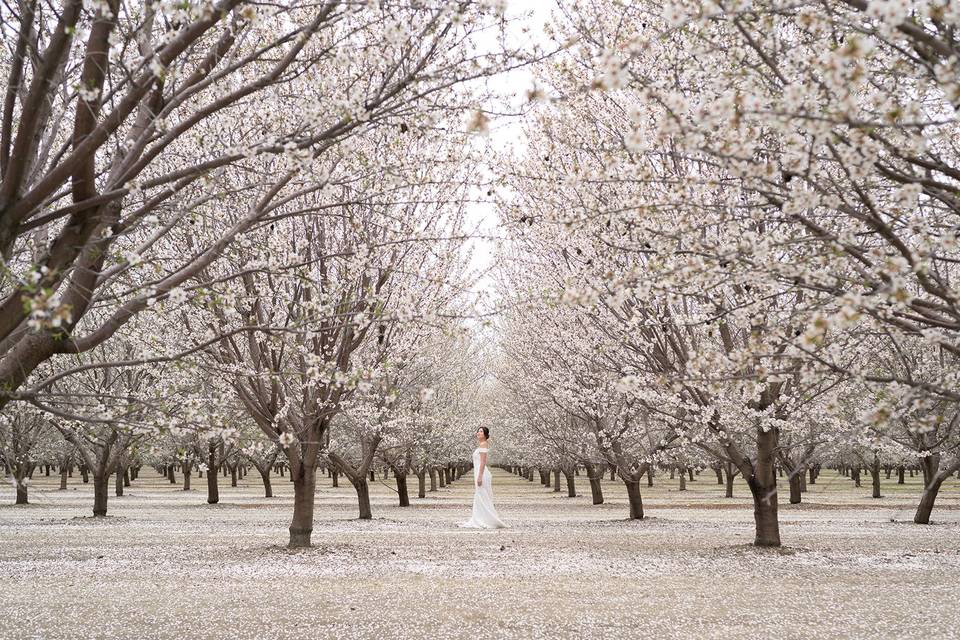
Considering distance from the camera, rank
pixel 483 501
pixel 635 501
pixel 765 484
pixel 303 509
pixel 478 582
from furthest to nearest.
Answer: pixel 635 501 → pixel 483 501 → pixel 303 509 → pixel 765 484 → pixel 478 582

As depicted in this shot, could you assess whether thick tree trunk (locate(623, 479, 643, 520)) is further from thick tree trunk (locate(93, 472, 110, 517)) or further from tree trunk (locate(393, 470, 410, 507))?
thick tree trunk (locate(93, 472, 110, 517))

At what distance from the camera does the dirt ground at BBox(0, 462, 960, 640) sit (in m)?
8.37

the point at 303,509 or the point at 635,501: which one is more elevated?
the point at 303,509

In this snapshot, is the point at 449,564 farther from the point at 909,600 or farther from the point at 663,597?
the point at 909,600

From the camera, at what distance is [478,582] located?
1106 cm

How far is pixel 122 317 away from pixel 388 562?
8941 millimetres

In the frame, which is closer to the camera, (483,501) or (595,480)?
(483,501)

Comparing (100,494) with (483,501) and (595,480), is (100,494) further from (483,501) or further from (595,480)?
(595,480)

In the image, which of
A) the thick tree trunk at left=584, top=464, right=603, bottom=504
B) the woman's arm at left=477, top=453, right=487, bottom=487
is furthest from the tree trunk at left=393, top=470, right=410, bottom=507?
the woman's arm at left=477, top=453, right=487, bottom=487

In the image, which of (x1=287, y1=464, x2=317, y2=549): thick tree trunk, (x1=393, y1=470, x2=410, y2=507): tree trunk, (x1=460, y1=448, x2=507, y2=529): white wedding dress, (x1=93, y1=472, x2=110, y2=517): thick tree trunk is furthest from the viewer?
(x1=393, y1=470, x2=410, y2=507): tree trunk

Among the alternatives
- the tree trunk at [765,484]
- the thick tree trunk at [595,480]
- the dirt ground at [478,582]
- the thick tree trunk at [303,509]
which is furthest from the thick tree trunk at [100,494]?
the tree trunk at [765,484]

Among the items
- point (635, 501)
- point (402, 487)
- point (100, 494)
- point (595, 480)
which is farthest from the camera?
→ point (595, 480)

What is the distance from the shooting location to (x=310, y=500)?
607 inches

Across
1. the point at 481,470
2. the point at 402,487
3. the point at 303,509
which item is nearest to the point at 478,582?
the point at 303,509
